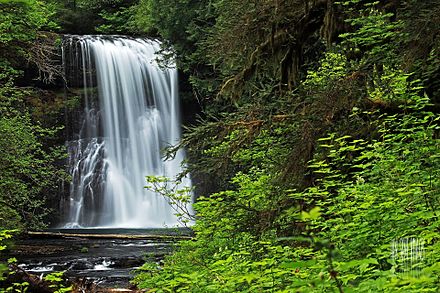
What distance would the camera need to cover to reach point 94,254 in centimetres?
1276

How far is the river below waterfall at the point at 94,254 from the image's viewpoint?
406 inches

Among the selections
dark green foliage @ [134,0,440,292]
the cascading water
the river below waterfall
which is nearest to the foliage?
dark green foliage @ [134,0,440,292]

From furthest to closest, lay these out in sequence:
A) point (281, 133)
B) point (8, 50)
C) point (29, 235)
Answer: point (8, 50)
point (29, 235)
point (281, 133)

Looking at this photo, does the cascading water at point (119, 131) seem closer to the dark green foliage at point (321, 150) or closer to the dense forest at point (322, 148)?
the dense forest at point (322, 148)

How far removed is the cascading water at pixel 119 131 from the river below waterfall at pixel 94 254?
639 cm

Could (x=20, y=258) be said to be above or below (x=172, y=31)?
below

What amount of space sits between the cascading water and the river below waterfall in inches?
251

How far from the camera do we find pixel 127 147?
23688 millimetres

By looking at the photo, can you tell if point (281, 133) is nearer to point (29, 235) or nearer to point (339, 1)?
point (339, 1)

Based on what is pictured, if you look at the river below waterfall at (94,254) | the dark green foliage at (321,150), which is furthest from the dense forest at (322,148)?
the river below waterfall at (94,254)

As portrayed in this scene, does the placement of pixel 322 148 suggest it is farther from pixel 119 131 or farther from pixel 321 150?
pixel 119 131

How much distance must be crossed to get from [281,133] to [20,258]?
8.08 m

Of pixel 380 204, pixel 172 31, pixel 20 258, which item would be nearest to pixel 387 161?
pixel 380 204

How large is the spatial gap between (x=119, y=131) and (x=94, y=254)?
459 inches
